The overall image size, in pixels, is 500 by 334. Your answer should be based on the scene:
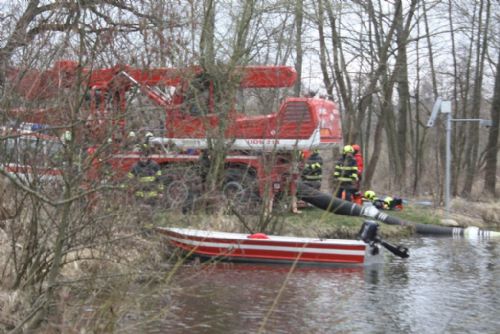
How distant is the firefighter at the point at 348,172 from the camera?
58.9 feet

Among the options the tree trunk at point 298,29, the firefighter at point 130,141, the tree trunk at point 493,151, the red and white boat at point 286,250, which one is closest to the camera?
the firefighter at point 130,141

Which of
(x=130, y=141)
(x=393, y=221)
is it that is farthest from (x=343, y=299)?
(x=393, y=221)

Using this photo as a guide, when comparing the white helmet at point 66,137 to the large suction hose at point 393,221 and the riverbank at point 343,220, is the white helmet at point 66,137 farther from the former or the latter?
the large suction hose at point 393,221

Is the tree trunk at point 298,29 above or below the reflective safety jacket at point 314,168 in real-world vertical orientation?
above

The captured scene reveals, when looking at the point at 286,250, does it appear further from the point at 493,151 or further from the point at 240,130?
the point at 493,151

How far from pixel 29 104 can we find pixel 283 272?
649cm

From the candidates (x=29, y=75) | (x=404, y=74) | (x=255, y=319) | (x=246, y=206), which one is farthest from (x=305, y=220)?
(x=404, y=74)

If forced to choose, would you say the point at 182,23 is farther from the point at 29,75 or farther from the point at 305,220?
the point at 305,220

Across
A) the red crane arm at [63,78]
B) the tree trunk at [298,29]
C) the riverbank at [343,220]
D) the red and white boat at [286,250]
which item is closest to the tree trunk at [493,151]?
the riverbank at [343,220]

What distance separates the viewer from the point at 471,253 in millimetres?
15789

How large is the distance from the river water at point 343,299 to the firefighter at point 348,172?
3.71 metres

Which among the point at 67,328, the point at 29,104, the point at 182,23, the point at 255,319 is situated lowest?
the point at 255,319

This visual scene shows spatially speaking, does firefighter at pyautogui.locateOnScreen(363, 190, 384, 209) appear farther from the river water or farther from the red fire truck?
the river water

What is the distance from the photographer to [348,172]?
61.2 feet
